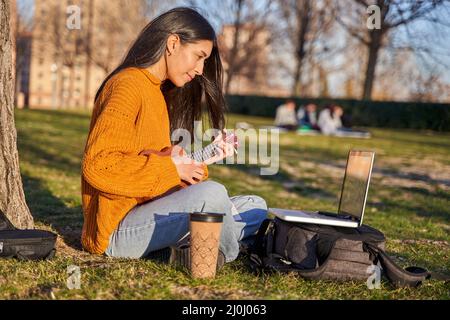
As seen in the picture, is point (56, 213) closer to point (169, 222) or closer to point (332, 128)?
point (169, 222)

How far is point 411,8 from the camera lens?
27.3 feet

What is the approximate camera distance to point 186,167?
3.82m

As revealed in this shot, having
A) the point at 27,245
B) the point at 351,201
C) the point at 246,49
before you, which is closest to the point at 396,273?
the point at 351,201

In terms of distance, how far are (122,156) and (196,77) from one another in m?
1.08

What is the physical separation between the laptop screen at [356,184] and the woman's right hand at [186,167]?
98cm

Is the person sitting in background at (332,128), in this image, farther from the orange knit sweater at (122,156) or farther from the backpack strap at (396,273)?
the backpack strap at (396,273)

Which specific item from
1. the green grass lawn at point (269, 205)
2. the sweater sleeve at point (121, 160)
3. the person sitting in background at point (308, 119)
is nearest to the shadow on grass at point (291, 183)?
the green grass lawn at point (269, 205)

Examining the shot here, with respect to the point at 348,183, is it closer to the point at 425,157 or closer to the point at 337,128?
the point at 425,157

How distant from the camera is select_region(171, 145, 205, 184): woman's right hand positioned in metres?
3.80

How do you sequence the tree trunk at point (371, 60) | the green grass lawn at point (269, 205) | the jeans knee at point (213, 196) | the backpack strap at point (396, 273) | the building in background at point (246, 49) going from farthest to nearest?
1. the tree trunk at point (371, 60)
2. the building in background at point (246, 49)
3. the jeans knee at point (213, 196)
4. the backpack strap at point (396, 273)
5. the green grass lawn at point (269, 205)

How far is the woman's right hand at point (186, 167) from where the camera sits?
3.80 metres

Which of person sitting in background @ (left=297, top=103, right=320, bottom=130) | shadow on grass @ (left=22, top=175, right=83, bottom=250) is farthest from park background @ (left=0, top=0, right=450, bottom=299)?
person sitting in background @ (left=297, top=103, right=320, bottom=130)

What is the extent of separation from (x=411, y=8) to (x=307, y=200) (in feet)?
9.53

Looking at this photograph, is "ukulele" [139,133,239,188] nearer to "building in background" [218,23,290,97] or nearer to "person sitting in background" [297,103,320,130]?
"building in background" [218,23,290,97]
